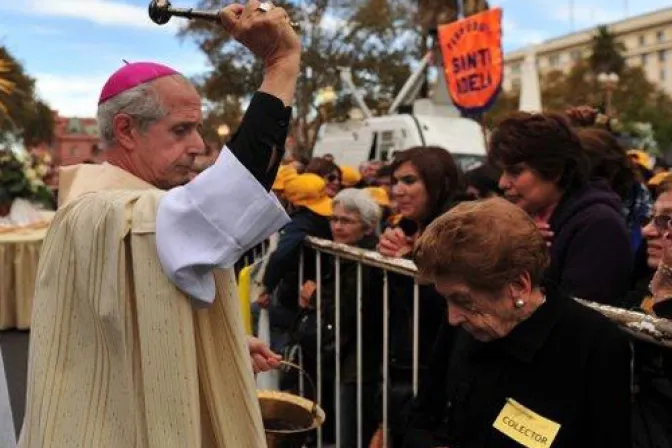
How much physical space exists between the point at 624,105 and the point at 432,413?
4365 centimetres

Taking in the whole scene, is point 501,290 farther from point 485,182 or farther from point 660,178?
point 485,182

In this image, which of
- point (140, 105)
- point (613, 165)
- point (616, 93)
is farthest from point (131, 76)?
point (616, 93)

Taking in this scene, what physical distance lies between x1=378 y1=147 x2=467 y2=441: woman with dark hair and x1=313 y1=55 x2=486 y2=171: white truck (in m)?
8.21

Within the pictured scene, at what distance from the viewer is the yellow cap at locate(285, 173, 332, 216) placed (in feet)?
14.4

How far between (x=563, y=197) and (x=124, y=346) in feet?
6.39

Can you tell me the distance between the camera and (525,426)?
5.70ft

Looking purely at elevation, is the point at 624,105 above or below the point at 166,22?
above

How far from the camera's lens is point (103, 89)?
5.33 ft

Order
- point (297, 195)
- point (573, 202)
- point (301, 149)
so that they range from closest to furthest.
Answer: point (573, 202), point (297, 195), point (301, 149)

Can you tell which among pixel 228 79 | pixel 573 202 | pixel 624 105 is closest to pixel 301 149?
pixel 228 79

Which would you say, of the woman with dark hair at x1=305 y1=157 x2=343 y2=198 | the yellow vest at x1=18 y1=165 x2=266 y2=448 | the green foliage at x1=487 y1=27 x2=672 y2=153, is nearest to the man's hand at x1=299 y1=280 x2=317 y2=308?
the yellow vest at x1=18 y1=165 x2=266 y2=448

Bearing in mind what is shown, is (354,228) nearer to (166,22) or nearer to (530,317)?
(530,317)

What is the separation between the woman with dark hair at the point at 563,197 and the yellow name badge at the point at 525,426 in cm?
85

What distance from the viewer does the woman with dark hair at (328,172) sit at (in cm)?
659
